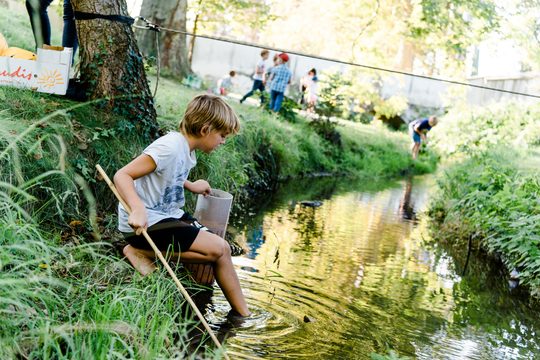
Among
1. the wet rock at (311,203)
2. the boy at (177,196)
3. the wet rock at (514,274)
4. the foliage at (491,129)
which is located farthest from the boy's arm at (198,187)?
the foliage at (491,129)

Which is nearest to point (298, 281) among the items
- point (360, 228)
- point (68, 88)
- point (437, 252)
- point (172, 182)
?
point (172, 182)

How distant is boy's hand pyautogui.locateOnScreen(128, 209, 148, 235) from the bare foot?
324 mm

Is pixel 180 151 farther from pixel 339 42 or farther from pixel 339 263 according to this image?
pixel 339 42

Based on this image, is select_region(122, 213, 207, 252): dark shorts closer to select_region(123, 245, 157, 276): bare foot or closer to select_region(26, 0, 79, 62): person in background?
select_region(123, 245, 157, 276): bare foot

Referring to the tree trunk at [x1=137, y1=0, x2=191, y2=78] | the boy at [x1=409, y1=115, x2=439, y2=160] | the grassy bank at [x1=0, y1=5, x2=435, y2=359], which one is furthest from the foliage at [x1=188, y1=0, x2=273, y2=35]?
the grassy bank at [x1=0, y1=5, x2=435, y2=359]

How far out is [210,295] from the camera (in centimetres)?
490

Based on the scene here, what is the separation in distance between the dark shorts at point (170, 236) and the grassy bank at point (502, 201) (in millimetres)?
3169

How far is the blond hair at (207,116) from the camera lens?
4402 mm

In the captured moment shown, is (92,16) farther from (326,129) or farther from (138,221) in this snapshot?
(326,129)

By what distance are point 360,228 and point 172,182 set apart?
5240 millimetres

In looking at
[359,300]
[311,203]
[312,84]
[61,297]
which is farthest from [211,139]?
[312,84]

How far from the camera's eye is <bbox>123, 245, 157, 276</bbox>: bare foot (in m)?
4.29

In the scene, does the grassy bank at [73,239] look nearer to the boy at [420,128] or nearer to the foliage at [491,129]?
the foliage at [491,129]

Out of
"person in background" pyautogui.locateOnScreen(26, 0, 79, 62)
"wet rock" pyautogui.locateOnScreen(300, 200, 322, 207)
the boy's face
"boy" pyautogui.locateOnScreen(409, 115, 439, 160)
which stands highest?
"person in background" pyautogui.locateOnScreen(26, 0, 79, 62)
